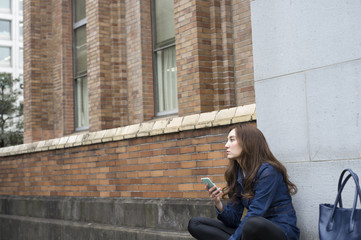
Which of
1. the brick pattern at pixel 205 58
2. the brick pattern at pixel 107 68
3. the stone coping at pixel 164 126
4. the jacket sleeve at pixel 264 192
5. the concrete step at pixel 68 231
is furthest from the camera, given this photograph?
the brick pattern at pixel 107 68

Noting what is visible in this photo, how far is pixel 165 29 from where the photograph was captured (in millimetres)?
9266

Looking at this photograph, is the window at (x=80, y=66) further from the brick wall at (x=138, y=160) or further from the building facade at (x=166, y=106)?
the brick wall at (x=138, y=160)

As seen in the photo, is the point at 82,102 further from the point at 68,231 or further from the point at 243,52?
the point at 243,52

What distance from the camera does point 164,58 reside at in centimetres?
928

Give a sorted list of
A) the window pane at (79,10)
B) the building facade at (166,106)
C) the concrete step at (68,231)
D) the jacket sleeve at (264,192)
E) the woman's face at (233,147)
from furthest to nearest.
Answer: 1. the window pane at (79,10)
2. the concrete step at (68,231)
3. the building facade at (166,106)
4. the woman's face at (233,147)
5. the jacket sleeve at (264,192)

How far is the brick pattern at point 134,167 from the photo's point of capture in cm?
631

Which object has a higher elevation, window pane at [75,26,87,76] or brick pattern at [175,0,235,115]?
window pane at [75,26,87,76]

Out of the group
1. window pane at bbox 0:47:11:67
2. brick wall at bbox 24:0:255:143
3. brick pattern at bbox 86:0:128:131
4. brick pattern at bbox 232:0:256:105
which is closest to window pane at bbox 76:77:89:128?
brick wall at bbox 24:0:255:143

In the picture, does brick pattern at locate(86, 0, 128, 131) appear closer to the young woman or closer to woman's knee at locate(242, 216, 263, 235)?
the young woman

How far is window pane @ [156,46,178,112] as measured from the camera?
29.4 ft

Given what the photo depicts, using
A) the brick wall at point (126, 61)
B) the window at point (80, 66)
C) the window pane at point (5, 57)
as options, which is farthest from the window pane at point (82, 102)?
the window pane at point (5, 57)

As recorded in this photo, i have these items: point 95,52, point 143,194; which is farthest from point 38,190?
point 143,194

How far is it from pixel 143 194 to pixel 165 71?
268 centimetres

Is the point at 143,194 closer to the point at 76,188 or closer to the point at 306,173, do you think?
the point at 76,188
